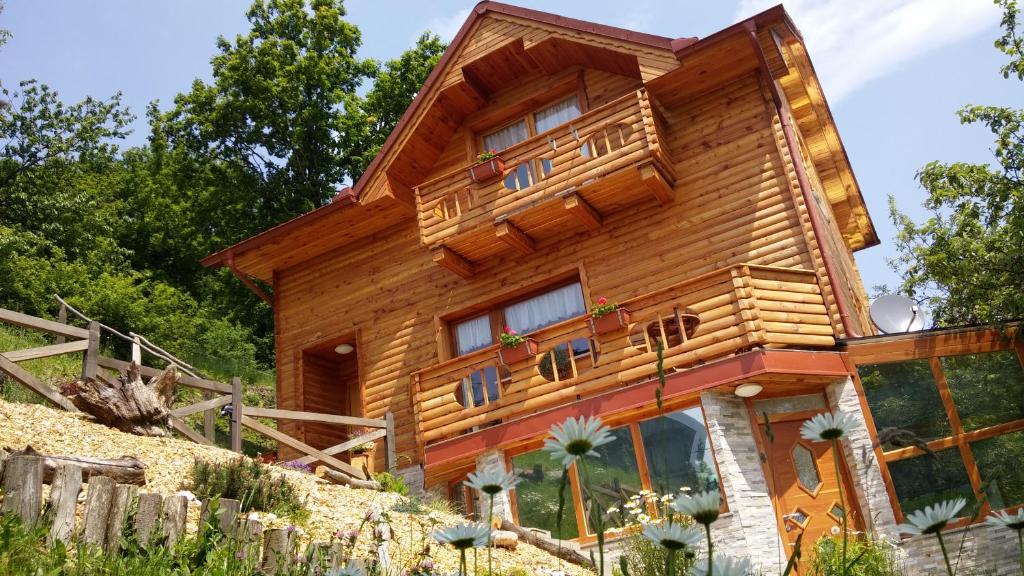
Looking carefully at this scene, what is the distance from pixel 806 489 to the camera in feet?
36.4

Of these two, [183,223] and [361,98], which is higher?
[361,98]

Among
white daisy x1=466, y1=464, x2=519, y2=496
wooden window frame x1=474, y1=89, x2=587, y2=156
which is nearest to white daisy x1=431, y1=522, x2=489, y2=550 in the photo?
white daisy x1=466, y1=464, x2=519, y2=496

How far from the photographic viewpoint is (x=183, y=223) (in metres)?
31.4

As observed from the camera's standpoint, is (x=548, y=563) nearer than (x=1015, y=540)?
Yes

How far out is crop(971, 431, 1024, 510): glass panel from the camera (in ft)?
34.7

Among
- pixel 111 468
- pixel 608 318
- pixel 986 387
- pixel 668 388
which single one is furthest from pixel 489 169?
pixel 111 468

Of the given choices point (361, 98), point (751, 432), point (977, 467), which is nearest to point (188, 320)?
Answer: point (361, 98)

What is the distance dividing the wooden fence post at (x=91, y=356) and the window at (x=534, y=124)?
750 cm

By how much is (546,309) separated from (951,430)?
6347mm

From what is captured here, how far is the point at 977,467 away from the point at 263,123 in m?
22.7

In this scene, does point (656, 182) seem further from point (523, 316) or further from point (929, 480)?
point (929, 480)

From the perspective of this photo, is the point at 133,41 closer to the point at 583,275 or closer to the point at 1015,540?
the point at 583,275

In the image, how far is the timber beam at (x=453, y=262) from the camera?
14703 millimetres

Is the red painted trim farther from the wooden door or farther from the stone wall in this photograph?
the wooden door
